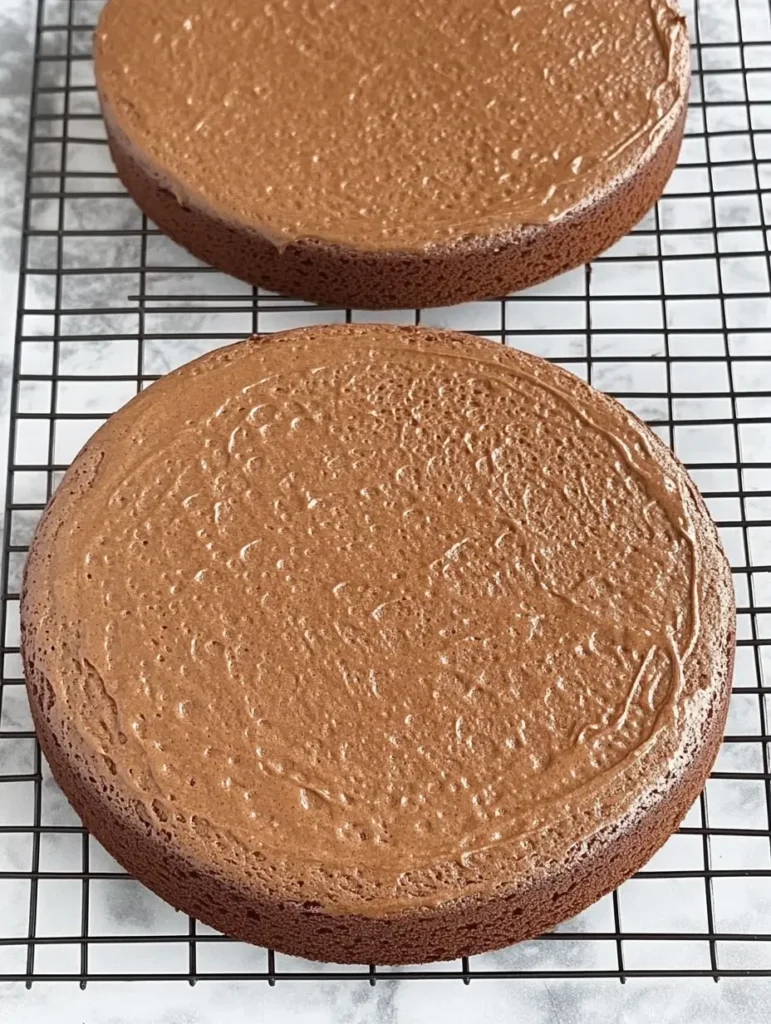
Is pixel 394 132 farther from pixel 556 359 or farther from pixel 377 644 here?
pixel 377 644

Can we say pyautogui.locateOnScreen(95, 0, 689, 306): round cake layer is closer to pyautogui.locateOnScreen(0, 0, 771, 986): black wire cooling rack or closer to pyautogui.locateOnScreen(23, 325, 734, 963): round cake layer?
pyautogui.locateOnScreen(0, 0, 771, 986): black wire cooling rack

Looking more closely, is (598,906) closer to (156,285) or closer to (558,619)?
(558,619)

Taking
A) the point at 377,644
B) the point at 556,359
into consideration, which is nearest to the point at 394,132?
the point at 556,359

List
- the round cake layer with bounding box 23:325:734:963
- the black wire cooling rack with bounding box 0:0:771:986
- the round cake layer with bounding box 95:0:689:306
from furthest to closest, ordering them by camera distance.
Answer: the round cake layer with bounding box 95:0:689:306 → the black wire cooling rack with bounding box 0:0:771:986 → the round cake layer with bounding box 23:325:734:963

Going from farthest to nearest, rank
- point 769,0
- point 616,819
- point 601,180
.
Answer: point 769,0 → point 601,180 → point 616,819

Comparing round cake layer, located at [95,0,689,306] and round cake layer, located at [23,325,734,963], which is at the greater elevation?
round cake layer, located at [95,0,689,306]

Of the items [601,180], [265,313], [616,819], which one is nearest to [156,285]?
[265,313]

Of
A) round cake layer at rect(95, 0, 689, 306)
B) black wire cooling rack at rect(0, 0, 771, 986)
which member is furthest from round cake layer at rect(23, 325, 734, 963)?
round cake layer at rect(95, 0, 689, 306)
